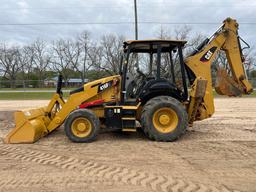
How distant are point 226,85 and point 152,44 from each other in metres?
2.34

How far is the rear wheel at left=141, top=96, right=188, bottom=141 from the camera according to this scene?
24.8 feet

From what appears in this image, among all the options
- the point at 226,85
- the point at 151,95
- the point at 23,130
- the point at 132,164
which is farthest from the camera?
the point at 226,85

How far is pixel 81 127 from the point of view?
7.71m

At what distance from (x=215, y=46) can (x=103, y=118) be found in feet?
11.3

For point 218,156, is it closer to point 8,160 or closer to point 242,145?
point 242,145

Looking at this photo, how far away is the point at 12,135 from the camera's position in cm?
757

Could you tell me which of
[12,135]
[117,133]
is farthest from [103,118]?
[12,135]

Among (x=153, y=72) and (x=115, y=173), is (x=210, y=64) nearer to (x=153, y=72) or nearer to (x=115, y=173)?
(x=153, y=72)

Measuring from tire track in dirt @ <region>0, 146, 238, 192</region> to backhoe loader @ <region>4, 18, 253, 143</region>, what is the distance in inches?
53.0

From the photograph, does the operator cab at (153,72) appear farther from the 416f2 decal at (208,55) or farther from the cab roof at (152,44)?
the 416f2 decal at (208,55)

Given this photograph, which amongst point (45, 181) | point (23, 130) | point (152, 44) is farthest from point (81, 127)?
point (45, 181)

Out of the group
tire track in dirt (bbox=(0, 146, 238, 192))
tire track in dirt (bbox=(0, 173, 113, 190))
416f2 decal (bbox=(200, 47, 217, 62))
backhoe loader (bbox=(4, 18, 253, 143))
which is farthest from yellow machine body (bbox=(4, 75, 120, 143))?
tire track in dirt (bbox=(0, 173, 113, 190))

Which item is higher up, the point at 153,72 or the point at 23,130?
the point at 153,72

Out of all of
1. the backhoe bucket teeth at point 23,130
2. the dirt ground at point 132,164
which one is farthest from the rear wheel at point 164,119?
the backhoe bucket teeth at point 23,130
